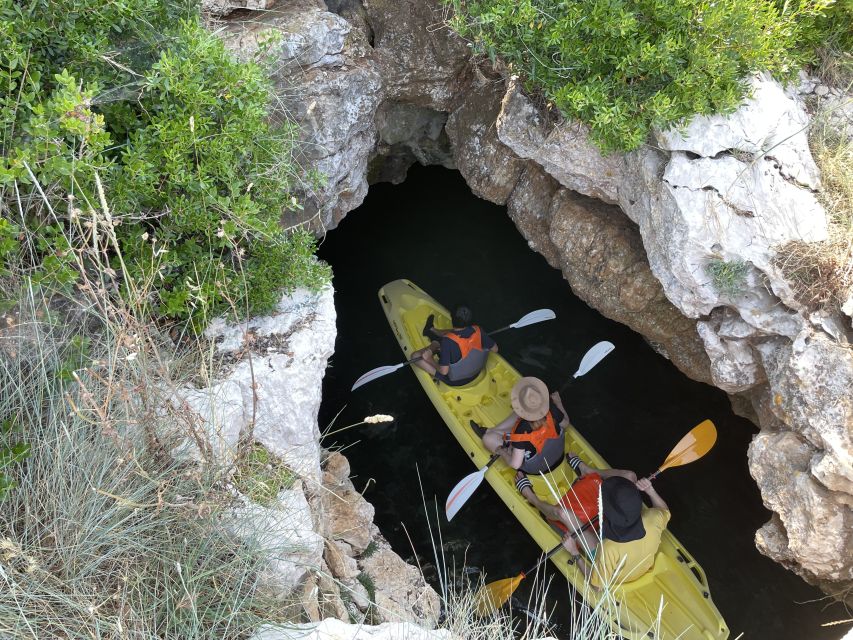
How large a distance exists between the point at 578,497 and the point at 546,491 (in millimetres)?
405

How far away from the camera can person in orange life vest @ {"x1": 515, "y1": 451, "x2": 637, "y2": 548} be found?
5461mm

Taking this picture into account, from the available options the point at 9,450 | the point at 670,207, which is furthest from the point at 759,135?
the point at 9,450

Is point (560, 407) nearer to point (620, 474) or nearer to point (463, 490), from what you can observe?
point (620, 474)

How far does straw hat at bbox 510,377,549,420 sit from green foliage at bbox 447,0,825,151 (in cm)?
240

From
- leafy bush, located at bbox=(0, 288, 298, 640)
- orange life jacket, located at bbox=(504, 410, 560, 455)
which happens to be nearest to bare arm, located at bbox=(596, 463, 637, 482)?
orange life jacket, located at bbox=(504, 410, 560, 455)

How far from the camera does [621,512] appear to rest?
5102 mm

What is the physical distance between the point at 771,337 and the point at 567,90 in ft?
7.87

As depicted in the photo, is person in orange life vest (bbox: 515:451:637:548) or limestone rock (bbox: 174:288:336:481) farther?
person in orange life vest (bbox: 515:451:637:548)

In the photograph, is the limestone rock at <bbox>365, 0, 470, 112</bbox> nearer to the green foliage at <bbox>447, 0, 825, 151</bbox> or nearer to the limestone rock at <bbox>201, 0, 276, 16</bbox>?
the limestone rock at <bbox>201, 0, 276, 16</bbox>

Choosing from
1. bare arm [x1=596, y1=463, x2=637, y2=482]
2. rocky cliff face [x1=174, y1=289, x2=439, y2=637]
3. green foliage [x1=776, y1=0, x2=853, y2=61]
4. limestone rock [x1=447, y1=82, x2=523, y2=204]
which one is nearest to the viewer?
rocky cliff face [x1=174, y1=289, x2=439, y2=637]

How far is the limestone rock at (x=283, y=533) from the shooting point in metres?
3.14

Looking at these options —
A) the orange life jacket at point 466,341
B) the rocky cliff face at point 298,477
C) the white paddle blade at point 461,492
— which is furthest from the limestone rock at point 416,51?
the white paddle blade at point 461,492

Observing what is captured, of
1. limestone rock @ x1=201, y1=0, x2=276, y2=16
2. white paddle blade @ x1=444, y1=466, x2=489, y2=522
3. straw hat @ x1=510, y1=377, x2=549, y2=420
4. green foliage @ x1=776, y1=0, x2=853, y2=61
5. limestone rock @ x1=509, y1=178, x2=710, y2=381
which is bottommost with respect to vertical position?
white paddle blade @ x1=444, y1=466, x2=489, y2=522

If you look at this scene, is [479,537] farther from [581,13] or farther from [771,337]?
[581,13]
